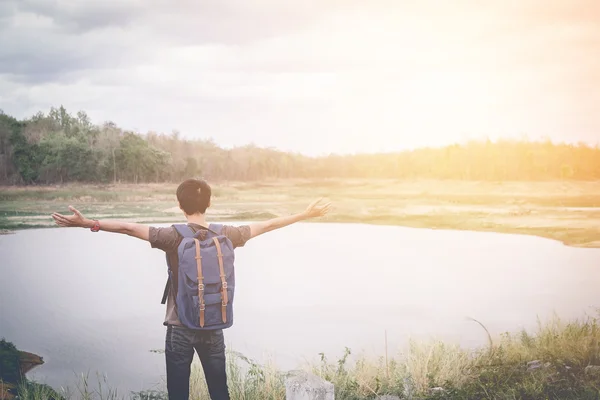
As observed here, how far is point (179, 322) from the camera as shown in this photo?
12.1ft

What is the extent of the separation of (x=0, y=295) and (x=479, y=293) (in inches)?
162

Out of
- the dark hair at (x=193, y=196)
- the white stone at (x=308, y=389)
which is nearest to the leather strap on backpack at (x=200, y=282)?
the dark hair at (x=193, y=196)

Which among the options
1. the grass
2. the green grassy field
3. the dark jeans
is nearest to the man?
the dark jeans

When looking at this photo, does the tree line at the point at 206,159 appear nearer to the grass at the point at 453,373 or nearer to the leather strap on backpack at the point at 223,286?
the grass at the point at 453,373

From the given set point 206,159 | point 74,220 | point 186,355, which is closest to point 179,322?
point 186,355

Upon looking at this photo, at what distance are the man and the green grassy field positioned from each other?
1723mm

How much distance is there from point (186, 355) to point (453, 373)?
257 centimetres

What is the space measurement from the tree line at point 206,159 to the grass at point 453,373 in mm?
1576

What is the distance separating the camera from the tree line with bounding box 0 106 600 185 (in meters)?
5.41

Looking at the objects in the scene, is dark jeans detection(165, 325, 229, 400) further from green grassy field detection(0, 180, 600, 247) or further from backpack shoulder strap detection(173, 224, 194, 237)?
green grassy field detection(0, 180, 600, 247)

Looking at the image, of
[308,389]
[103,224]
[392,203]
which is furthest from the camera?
[392,203]

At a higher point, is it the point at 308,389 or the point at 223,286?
the point at 223,286

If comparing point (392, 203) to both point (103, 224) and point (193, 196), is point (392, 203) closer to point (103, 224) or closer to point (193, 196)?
point (193, 196)

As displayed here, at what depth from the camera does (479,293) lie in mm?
5605
